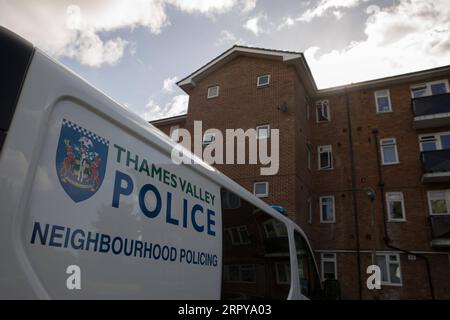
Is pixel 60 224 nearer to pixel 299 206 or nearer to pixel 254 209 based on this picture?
pixel 254 209

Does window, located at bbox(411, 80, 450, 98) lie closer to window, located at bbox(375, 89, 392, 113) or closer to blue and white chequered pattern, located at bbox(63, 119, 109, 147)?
window, located at bbox(375, 89, 392, 113)

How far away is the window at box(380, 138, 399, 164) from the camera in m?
17.1

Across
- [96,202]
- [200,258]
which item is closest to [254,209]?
[200,258]

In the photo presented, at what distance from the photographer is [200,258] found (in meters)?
2.31

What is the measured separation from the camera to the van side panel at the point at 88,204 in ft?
4.24

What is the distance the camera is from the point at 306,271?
4359mm

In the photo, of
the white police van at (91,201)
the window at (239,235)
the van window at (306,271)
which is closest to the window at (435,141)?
the van window at (306,271)

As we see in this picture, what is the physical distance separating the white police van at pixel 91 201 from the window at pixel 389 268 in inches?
597

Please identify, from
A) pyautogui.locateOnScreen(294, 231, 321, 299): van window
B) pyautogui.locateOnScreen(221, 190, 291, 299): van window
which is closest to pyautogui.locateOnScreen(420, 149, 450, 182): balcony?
pyautogui.locateOnScreen(294, 231, 321, 299): van window

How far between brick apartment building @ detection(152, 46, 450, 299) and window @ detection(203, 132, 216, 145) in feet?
1.76

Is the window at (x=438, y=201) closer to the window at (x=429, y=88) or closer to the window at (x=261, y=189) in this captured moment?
the window at (x=429, y=88)

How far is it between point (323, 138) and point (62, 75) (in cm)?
1826

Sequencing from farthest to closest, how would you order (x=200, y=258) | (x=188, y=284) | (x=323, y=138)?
(x=323, y=138), (x=200, y=258), (x=188, y=284)

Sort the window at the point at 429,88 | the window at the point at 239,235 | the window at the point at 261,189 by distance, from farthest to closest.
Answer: the window at the point at 429,88
the window at the point at 261,189
the window at the point at 239,235
